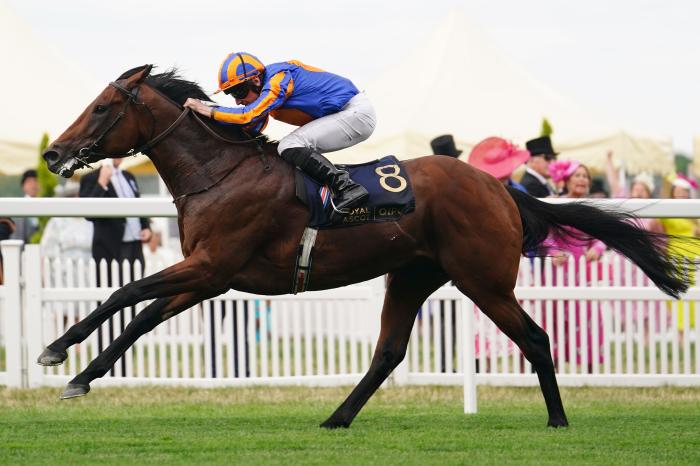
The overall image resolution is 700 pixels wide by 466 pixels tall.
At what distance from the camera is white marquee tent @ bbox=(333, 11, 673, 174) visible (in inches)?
732

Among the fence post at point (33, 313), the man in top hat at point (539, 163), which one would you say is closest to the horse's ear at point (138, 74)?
the fence post at point (33, 313)

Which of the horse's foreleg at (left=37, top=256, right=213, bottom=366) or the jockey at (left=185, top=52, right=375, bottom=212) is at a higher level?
the jockey at (left=185, top=52, right=375, bottom=212)

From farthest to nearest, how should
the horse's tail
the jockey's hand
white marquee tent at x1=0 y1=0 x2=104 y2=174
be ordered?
white marquee tent at x1=0 y1=0 x2=104 y2=174 → the horse's tail → the jockey's hand

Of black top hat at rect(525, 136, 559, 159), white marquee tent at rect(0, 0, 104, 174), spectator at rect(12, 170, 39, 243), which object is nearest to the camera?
black top hat at rect(525, 136, 559, 159)

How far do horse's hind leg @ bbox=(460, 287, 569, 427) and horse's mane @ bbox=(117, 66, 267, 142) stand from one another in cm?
160

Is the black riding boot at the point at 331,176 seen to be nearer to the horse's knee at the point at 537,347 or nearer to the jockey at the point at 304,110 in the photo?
the jockey at the point at 304,110

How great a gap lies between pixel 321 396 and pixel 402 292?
2005 mm

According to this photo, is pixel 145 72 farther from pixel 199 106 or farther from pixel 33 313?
pixel 33 313

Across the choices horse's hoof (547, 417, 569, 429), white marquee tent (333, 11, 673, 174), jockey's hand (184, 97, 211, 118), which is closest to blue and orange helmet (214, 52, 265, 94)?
jockey's hand (184, 97, 211, 118)

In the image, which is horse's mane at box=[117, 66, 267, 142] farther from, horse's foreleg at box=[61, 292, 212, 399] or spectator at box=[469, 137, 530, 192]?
spectator at box=[469, 137, 530, 192]

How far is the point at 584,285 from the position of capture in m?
10.3

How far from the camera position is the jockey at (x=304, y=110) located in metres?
7.66

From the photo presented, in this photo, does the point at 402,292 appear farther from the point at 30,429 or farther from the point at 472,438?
the point at 30,429

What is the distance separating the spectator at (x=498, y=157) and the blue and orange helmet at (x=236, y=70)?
3806mm
